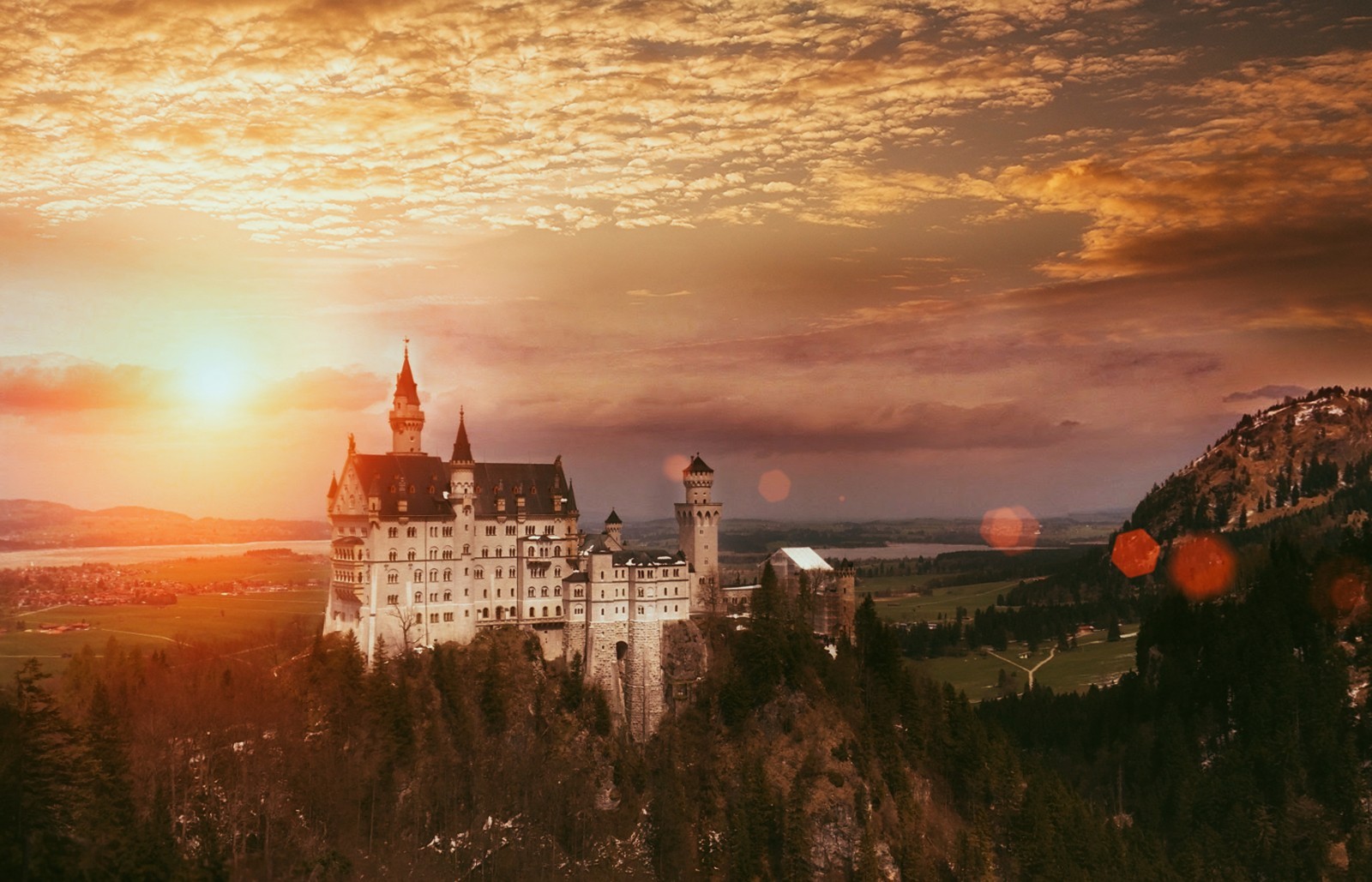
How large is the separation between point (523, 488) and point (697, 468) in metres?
Answer: 17.1

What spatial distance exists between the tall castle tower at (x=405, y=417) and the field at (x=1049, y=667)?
260 feet

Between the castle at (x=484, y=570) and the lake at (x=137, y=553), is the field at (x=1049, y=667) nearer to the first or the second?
the castle at (x=484, y=570)

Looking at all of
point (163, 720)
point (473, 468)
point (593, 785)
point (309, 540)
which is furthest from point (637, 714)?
point (309, 540)

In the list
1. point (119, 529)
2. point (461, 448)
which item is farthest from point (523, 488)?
point (119, 529)

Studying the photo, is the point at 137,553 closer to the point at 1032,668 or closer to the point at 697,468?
the point at 697,468

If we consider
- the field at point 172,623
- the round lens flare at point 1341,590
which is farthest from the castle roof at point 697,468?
the round lens flare at point 1341,590

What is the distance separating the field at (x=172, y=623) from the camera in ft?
399

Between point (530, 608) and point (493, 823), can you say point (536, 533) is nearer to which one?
point (530, 608)

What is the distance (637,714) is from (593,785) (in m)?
7.46

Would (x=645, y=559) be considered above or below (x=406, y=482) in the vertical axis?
below

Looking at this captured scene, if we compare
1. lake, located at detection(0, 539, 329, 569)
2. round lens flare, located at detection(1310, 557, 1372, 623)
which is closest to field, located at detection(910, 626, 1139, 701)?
round lens flare, located at detection(1310, 557, 1372, 623)

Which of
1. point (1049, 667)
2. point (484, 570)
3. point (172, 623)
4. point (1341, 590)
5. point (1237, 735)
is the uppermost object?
point (484, 570)

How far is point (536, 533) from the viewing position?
112m

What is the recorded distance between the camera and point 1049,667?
7042 inches
